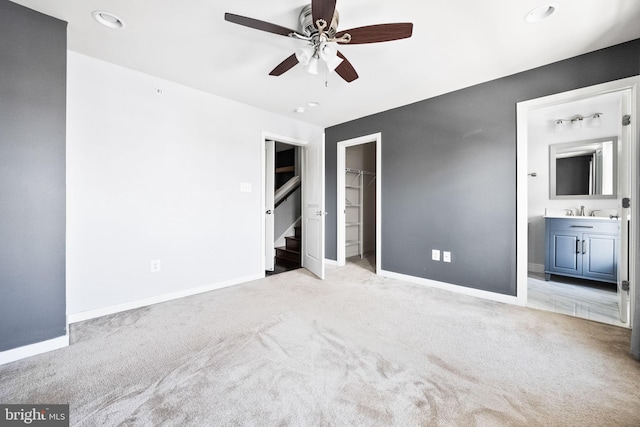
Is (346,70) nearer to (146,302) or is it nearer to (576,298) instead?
(146,302)

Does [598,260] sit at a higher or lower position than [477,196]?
lower

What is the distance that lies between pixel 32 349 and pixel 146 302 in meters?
0.89

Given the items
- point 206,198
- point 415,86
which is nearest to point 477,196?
point 415,86

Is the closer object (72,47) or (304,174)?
(72,47)

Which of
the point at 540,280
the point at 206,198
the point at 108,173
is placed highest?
the point at 108,173

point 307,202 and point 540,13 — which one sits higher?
point 540,13

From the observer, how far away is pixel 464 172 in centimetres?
297

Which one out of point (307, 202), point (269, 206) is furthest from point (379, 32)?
point (269, 206)

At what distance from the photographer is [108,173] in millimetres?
2389

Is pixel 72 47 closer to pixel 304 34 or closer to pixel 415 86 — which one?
pixel 304 34

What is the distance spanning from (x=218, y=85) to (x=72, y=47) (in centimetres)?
120

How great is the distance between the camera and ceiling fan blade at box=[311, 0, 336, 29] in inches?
55.6

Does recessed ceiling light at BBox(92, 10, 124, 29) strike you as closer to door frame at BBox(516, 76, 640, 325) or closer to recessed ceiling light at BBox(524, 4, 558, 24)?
recessed ceiling light at BBox(524, 4, 558, 24)

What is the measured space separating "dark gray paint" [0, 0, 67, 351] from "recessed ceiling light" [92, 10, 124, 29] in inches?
12.2
